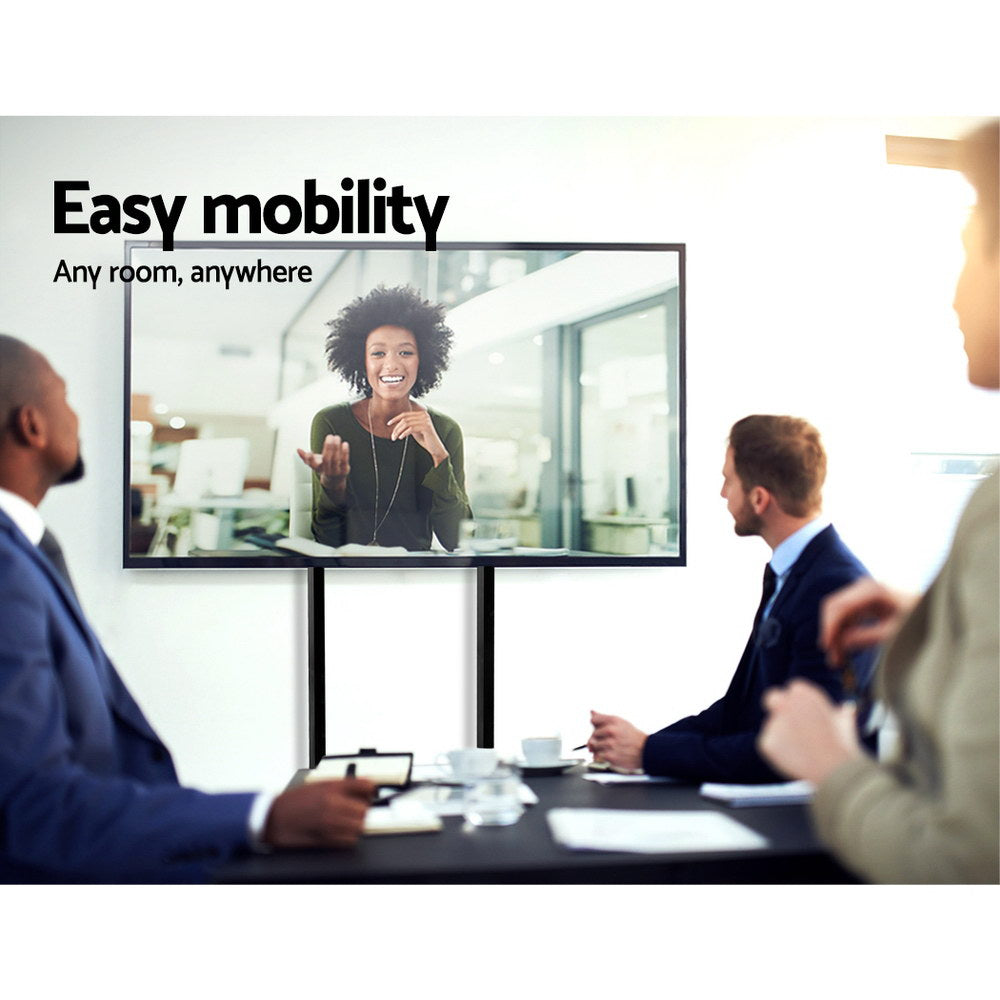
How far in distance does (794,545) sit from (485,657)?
3.81 feet

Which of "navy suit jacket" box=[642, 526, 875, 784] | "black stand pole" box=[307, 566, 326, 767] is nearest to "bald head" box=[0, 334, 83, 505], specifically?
"navy suit jacket" box=[642, 526, 875, 784]

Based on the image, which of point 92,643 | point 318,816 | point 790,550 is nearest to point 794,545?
point 790,550

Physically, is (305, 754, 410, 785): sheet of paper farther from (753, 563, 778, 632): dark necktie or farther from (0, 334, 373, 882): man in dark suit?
(753, 563, 778, 632): dark necktie

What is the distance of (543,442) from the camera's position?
2611 mm

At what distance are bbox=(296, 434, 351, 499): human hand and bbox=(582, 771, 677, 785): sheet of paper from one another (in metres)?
1.12

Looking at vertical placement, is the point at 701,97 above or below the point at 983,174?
above

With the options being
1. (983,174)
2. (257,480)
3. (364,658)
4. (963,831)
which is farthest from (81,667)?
(364,658)

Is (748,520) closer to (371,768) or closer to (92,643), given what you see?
(371,768)

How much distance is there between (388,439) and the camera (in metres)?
2.49

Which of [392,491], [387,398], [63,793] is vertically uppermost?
[387,398]

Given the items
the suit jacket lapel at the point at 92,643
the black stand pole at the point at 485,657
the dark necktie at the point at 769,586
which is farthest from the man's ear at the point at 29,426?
the black stand pole at the point at 485,657
